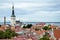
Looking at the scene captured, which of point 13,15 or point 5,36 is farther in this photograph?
point 13,15

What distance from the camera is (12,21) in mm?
65375

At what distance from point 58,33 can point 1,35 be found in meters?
10.2

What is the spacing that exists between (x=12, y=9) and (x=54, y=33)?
131 ft

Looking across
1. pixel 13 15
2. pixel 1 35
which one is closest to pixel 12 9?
pixel 13 15

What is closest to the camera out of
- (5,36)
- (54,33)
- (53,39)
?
(53,39)

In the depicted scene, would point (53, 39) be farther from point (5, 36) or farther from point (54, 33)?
point (5, 36)

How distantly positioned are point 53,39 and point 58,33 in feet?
4.69

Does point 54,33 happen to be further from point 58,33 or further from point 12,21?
point 12,21

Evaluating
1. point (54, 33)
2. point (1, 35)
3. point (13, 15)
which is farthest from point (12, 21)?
point (54, 33)

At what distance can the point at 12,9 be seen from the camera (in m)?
64.9

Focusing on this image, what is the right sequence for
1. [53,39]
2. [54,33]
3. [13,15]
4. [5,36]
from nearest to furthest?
[53,39] < [54,33] < [5,36] < [13,15]

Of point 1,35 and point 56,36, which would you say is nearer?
point 56,36

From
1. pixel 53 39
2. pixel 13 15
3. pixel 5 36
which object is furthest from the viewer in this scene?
pixel 13 15

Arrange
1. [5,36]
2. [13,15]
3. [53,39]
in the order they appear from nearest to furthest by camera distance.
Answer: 1. [53,39]
2. [5,36]
3. [13,15]
